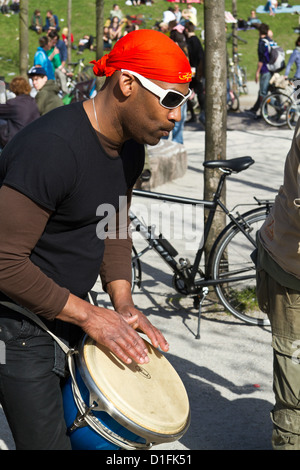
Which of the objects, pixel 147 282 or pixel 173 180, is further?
pixel 173 180

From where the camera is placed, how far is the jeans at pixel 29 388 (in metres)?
2.29

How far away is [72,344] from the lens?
8.26 ft

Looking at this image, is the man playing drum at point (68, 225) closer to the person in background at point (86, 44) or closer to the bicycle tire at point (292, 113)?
the bicycle tire at point (292, 113)

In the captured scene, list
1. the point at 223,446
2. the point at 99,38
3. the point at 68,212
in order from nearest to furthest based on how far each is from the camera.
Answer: the point at 68,212 < the point at 223,446 < the point at 99,38

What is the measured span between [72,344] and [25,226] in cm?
57

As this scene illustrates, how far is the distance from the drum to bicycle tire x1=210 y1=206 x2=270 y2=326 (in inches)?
116

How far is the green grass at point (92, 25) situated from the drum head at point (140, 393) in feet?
84.3

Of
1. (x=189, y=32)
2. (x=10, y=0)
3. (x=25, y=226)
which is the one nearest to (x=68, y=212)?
(x=25, y=226)

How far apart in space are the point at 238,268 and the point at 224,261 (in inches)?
4.7

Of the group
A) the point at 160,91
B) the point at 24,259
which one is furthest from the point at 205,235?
the point at 24,259

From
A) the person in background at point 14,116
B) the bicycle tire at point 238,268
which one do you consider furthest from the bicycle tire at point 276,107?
the bicycle tire at point 238,268

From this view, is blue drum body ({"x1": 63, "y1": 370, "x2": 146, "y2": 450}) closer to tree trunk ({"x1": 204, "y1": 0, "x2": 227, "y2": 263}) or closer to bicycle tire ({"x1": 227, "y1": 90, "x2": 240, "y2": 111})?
tree trunk ({"x1": 204, "y1": 0, "x2": 227, "y2": 263})

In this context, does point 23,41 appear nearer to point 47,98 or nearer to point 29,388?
point 47,98
